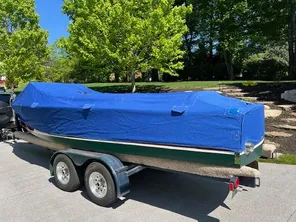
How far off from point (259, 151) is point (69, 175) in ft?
10.1

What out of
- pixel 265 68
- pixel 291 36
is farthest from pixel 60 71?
pixel 291 36

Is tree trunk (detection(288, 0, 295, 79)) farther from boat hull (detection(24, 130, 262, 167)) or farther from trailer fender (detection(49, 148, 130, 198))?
trailer fender (detection(49, 148, 130, 198))

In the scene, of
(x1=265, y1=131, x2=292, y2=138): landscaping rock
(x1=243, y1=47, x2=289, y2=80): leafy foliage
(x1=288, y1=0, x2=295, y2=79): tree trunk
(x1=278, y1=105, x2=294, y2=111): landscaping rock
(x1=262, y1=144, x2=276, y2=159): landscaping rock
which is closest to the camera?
(x1=262, y1=144, x2=276, y2=159): landscaping rock

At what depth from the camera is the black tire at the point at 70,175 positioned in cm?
514

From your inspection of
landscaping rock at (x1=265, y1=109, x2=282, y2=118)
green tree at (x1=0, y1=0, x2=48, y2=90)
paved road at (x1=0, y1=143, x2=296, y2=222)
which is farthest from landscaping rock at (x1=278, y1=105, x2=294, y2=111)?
green tree at (x1=0, y1=0, x2=48, y2=90)

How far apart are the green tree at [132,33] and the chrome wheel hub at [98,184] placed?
33.2ft

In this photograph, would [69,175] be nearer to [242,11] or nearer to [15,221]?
[15,221]

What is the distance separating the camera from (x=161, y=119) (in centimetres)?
427

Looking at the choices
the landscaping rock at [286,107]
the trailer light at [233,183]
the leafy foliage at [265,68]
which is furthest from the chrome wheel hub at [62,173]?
the leafy foliage at [265,68]

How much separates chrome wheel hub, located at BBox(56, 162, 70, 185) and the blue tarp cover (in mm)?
560

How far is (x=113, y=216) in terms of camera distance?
14.2ft

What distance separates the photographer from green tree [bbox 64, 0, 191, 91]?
14.1 meters

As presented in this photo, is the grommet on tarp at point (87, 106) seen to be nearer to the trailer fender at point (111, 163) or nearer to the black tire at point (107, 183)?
the trailer fender at point (111, 163)

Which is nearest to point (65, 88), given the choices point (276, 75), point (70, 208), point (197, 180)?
point (70, 208)
